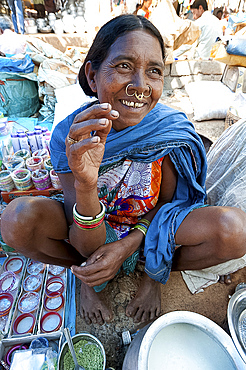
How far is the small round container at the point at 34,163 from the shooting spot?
1949 mm

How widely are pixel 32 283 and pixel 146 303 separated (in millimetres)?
758

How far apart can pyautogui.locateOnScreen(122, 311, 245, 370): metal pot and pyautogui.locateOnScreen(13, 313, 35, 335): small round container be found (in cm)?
62

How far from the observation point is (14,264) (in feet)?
5.55

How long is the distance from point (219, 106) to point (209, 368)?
3172mm

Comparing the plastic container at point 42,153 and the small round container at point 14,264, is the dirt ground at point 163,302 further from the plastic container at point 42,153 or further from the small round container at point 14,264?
the plastic container at point 42,153

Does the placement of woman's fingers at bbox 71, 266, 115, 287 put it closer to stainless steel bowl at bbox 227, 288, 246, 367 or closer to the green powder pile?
the green powder pile

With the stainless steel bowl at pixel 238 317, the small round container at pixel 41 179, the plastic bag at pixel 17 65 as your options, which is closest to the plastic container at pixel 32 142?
the small round container at pixel 41 179

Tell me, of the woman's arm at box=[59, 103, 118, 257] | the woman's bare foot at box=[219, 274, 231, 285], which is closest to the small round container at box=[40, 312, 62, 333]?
the woman's arm at box=[59, 103, 118, 257]

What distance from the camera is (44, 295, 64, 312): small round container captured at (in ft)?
4.62

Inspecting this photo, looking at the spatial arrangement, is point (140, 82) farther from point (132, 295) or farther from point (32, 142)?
point (32, 142)

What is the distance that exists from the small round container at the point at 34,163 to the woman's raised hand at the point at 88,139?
1.14 meters

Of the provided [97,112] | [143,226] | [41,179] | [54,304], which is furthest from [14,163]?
[97,112]

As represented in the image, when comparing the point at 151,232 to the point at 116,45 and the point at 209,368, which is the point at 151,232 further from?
the point at 116,45

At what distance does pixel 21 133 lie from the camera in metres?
2.37
